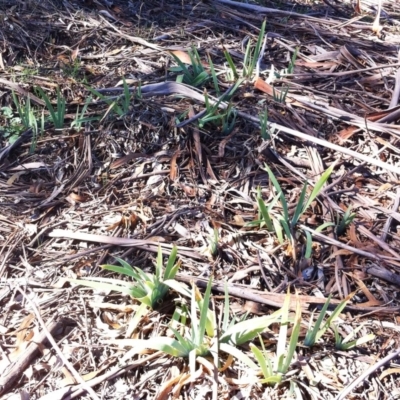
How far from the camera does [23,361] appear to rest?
1370mm

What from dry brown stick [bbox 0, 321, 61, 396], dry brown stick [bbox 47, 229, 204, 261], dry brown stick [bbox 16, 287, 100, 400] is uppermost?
dry brown stick [bbox 47, 229, 204, 261]

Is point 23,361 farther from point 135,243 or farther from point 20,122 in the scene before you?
point 20,122

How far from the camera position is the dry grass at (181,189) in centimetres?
137

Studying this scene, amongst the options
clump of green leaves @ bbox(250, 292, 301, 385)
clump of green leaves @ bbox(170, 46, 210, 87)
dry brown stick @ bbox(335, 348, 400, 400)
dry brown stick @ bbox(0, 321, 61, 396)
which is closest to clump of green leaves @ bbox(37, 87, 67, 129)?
clump of green leaves @ bbox(170, 46, 210, 87)

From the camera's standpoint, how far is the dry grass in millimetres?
1369

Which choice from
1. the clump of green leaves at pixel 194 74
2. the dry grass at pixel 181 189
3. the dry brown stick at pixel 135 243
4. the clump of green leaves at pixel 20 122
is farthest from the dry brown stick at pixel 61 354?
the clump of green leaves at pixel 194 74

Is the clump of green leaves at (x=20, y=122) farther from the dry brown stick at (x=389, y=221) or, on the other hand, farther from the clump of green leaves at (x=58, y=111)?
the dry brown stick at (x=389, y=221)

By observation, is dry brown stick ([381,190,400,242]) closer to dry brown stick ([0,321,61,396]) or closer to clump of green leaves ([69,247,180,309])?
clump of green leaves ([69,247,180,309])

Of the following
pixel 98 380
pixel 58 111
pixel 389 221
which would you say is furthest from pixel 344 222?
pixel 58 111

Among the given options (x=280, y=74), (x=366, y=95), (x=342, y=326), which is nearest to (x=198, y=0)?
(x=280, y=74)

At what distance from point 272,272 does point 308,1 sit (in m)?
2.08

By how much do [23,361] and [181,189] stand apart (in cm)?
78

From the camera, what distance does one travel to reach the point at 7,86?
2223 mm

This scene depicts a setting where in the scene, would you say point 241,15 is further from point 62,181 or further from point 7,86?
point 62,181
